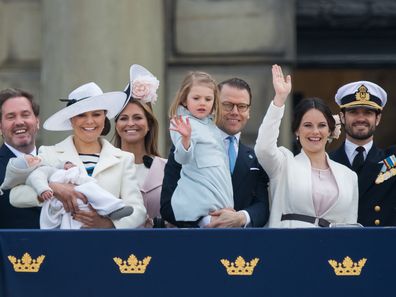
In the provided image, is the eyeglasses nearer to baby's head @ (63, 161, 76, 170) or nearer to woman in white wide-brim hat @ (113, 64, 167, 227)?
woman in white wide-brim hat @ (113, 64, 167, 227)

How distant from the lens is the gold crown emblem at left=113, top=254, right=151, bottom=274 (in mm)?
5730

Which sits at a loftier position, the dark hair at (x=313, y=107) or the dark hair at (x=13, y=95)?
the dark hair at (x=13, y=95)

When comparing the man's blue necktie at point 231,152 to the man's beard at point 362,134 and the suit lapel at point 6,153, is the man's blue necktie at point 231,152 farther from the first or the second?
the suit lapel at point 6,153

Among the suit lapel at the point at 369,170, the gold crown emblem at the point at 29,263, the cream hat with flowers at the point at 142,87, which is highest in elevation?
the cream hat with flowers at the point at 142,87

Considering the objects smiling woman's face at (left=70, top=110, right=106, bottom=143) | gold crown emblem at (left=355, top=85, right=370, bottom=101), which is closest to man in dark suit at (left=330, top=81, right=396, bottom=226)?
gold crown emblem at (left=355, top=85, right=370, bottom=101)

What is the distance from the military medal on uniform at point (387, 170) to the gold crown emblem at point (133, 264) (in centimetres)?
151

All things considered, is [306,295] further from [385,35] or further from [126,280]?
[385,35]

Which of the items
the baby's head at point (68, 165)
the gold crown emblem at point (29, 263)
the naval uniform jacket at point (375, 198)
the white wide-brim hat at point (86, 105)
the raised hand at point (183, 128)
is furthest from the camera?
the naval uniform jacket at point (375, 198)

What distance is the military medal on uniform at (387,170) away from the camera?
6588 mm

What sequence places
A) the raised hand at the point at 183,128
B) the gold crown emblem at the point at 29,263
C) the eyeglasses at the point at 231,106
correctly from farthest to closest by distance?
the eyeglasses at the point at 231,106 < the raised hand at the point at 183,128 < the gold crown emblem at the point at 29,263

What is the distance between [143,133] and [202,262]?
4.26ft

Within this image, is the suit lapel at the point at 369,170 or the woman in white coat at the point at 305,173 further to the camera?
the suit lapel at the point at 369,170

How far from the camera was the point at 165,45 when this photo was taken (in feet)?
34.1

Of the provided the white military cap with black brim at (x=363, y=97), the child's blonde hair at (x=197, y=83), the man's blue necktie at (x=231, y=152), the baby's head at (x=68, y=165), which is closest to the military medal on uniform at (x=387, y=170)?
the white military cap with black brim at (x=363, y=97)
